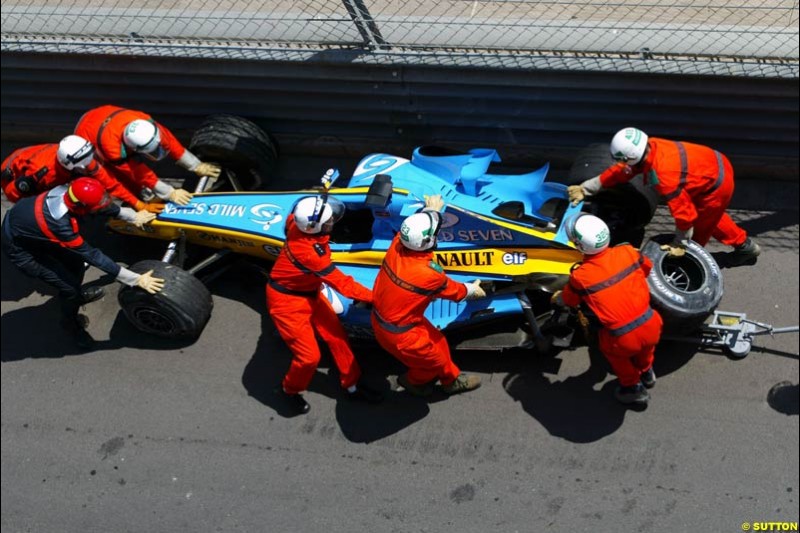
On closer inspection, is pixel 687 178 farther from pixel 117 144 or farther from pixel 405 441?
pixel 117 144

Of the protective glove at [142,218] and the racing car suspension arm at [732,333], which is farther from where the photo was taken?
the protective glove at [142,218]

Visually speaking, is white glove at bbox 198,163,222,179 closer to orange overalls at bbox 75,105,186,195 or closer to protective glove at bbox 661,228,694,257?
orange overalls at bbox 75,105,186,195

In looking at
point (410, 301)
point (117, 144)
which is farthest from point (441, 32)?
point (117, 144)

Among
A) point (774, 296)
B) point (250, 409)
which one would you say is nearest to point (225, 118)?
point (250, 409)

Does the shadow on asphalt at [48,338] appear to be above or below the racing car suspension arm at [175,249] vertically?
below

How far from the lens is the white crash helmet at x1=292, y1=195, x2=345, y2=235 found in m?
5.29

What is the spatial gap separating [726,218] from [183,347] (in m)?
4.61

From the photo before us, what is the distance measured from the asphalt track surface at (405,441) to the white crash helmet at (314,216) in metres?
1.39

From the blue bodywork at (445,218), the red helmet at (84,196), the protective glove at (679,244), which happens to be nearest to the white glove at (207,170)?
the blue bodywork at (445,218)

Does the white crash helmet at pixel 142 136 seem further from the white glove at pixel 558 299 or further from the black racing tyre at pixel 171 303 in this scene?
the white glove at pixel 558 299

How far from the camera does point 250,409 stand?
6160mm

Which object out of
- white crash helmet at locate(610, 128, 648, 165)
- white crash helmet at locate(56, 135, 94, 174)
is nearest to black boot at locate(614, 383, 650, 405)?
white crash helmet at locate(610, 128, 648, 165)

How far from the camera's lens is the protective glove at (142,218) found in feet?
20.6

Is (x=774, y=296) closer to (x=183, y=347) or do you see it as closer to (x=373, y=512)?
(x=373, y=512)
